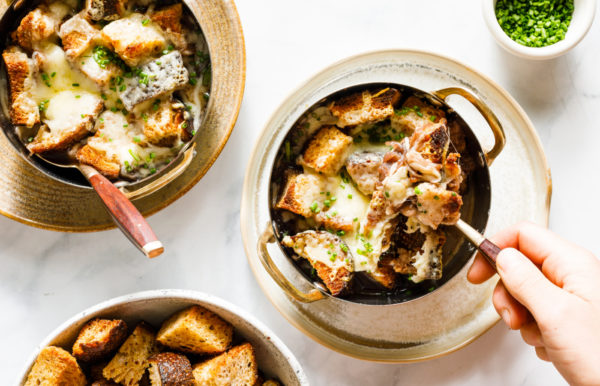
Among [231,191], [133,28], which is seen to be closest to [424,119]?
[231,191]

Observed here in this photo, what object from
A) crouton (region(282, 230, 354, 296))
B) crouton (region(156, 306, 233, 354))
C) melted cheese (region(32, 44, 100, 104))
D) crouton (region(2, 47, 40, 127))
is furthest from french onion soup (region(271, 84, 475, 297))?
crouton (region(2, 47, 40, 127))

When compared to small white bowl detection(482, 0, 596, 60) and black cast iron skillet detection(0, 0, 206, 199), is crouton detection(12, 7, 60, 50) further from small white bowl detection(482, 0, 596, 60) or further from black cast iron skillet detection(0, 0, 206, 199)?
small white bowl detection(482, 0, 596, 60)

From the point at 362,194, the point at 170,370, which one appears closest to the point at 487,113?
the point at 362,194

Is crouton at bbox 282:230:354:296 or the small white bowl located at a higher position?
the small white bowl

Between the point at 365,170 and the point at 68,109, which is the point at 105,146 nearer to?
the point at 68,109

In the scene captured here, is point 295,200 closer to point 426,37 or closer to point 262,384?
point 262,384
